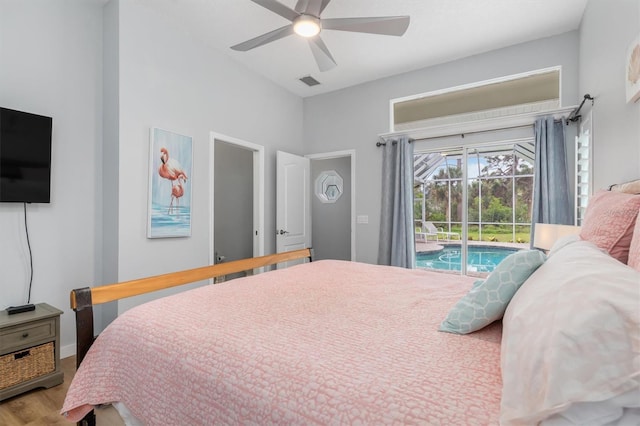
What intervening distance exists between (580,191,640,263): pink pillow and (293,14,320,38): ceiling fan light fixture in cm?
200

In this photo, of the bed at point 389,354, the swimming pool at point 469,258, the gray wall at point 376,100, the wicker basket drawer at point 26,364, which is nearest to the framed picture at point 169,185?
the wicker basket drawer at point 26,364

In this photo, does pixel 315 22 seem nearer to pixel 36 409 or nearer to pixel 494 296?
pixel 494 296

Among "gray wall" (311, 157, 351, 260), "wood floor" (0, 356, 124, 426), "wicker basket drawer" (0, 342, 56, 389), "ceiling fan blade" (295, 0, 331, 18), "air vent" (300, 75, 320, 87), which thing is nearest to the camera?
"wood floor" (0, 356, 124, 426)

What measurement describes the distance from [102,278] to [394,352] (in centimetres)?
281

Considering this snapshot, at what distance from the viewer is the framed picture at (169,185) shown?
2879 millimetres

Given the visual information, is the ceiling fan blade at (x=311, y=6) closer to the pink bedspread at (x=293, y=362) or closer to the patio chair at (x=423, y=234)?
the pink bedspread at (x=293, y=362)

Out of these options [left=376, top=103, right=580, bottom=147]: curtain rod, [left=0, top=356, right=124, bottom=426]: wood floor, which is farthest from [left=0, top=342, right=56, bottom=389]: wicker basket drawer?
[left=376, top=103, right=580, bottom=147]: curtain rod

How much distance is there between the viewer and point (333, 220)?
5895mm

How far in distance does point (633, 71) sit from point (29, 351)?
151 inches

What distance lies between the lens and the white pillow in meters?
0.56

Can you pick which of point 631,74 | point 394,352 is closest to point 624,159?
point 631,74

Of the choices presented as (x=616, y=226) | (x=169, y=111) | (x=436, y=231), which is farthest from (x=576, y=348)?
(x=436, y=231)

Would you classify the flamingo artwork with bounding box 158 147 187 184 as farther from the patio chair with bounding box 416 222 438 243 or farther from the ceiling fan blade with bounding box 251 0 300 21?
the patio chair with bounding box 416 222 438 243

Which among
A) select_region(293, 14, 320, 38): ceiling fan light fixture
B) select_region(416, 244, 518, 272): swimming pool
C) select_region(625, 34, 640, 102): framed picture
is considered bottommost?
select_region(416, 244, 518, 272): swimming pool
